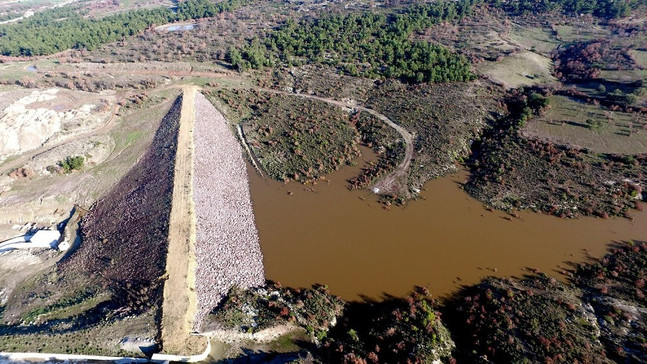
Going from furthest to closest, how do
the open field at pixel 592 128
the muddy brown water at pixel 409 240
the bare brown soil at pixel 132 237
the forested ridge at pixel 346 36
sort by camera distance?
the forested ridge at pixel 346 36 < the open field at pixel 592 128 < the muddy brown water at pixel 409 240 < the bare brown soil at pixel 132 237

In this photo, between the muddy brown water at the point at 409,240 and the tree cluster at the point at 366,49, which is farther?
the tree cluster at the point at 366,49

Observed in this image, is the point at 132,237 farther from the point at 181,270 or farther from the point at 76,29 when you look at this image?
the point at 76,29

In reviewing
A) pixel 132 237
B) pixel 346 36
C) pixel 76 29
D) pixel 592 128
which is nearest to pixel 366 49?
pixel 346 36

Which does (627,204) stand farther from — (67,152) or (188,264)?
(67,152)

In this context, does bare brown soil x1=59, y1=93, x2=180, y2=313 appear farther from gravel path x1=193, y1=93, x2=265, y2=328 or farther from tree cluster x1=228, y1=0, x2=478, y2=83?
tree cluster x1=228, y1=0, x2=478, y2=83

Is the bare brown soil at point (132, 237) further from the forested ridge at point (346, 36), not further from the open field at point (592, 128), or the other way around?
the open field at point (592, 128)

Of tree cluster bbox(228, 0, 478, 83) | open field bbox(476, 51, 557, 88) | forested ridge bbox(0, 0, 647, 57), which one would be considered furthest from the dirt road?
open field bbox(476, 51, 557, 88)

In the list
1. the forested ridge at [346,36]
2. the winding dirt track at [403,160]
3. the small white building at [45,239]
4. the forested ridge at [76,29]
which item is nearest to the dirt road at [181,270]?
the small white building at [45,239]
